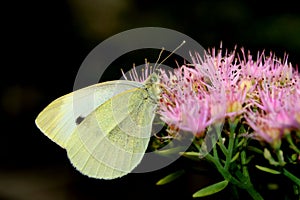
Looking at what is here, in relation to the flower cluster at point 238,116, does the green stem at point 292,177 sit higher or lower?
lower

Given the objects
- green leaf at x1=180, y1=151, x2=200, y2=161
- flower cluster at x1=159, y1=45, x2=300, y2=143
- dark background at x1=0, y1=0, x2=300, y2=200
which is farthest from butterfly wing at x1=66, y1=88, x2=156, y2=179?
dark background at x1=0, y1=0, x2=300, y2=200

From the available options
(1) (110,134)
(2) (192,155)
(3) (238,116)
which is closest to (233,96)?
(3) (238,116)

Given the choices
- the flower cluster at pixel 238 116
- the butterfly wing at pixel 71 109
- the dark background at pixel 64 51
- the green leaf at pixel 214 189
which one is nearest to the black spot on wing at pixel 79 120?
the butterfly wing at pixel 71 109

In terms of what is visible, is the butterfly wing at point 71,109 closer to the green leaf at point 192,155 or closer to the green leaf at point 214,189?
the green leaf at point 192,155

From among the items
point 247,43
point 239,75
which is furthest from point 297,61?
point 239,75

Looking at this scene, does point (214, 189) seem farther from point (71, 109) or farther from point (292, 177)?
point (71, 109)
